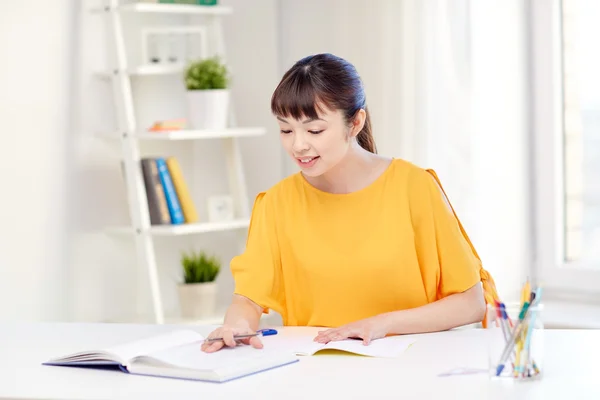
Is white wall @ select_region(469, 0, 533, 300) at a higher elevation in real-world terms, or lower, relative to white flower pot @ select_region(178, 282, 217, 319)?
higher

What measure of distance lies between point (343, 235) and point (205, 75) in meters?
1.47

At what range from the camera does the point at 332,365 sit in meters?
1.68

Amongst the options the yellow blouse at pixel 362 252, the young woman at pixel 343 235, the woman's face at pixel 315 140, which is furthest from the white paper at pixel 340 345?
the woman's face at pixel 315 140

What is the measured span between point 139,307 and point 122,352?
1.92 metres

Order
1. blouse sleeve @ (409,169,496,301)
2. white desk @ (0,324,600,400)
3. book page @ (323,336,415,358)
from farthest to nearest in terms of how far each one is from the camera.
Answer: blouse sleeve @ (409,169,496,301) < book page @ (323,336,415,358) < white desk @ (0,324,600,400)

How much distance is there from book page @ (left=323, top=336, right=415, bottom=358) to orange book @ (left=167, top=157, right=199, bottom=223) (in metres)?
1.73

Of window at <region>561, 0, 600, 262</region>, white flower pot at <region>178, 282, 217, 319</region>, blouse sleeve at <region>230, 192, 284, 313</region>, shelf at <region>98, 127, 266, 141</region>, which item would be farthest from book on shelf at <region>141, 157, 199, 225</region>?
window at <region>561, 0, 600, 262</region>

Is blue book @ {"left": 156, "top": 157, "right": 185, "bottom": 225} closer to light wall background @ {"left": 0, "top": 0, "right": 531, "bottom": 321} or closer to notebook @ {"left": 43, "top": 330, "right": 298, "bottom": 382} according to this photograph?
light wall background @ {"left": 0, "top": 0, "right": 531, "bottom": 321}

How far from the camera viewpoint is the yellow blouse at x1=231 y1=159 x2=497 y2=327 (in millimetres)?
2133

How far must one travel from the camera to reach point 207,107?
11.4ft

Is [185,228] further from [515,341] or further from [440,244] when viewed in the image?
[515,341]

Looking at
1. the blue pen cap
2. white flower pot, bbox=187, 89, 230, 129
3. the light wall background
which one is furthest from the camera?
white flower pot, bbox=187, 89, 230, 129

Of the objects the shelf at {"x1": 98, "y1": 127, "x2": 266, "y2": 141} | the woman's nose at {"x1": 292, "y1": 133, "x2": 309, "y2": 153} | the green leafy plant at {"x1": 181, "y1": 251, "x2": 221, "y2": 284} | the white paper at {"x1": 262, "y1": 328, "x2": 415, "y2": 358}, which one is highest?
the woman's nose at {"x1": 292, "y1": 133, "x2": 309, "y2": 153}

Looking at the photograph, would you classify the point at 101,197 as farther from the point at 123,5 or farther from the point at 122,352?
the point at 122,352
